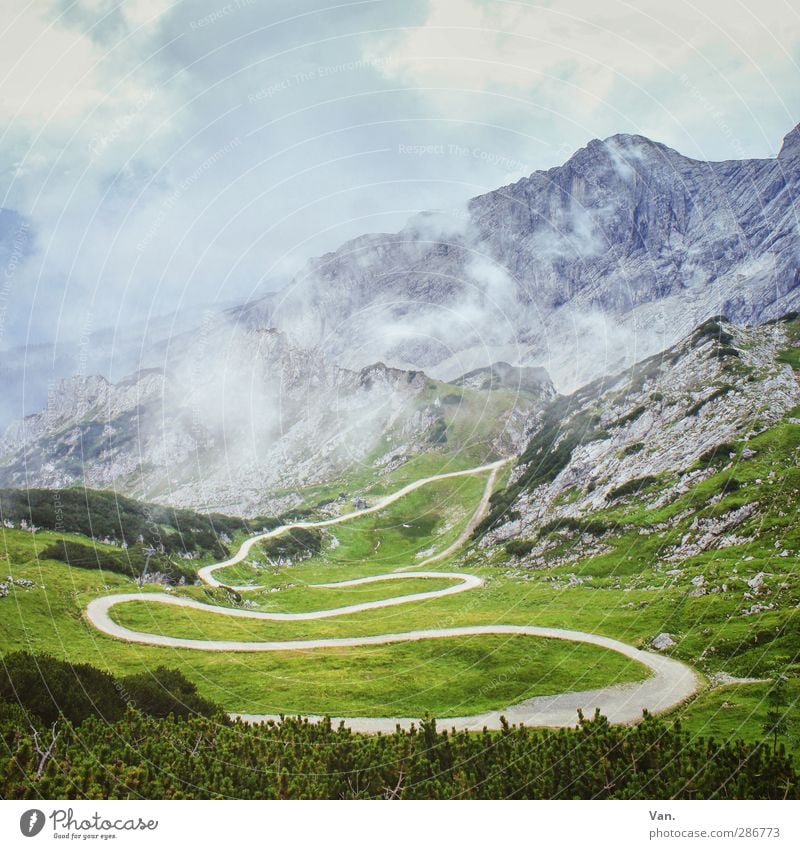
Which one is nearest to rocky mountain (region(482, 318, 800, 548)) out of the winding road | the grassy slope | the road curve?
the grassy slope

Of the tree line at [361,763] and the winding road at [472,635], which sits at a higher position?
the tree line at [361,763]

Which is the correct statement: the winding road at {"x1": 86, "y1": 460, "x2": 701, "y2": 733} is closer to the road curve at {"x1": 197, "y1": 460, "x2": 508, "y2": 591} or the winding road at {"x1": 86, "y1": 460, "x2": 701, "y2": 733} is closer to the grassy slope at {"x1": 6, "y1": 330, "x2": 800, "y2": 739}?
the road curve at {"x1": 197, "y1": 460, "x2": 508, "y2": 591}

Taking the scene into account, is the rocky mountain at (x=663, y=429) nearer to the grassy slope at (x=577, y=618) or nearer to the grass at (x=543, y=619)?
the grass at (x=543, y=619)

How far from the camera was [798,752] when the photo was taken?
25938 mm

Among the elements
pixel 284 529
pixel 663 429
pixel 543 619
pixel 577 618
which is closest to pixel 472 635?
pixel 543 619

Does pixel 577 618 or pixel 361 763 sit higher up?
pixel 361 763

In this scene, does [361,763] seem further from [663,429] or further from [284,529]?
[284,529]

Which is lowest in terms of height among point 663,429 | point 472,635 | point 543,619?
point 543,619

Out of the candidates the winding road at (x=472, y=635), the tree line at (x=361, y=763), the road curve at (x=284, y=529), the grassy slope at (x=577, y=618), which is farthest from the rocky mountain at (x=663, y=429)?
the tree line at (x=361, y=763)

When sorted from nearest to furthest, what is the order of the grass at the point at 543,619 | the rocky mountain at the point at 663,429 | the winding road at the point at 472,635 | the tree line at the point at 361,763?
the tree line at the point at 361,763
the winding road at the point at 472,635
the grass at the point at 543,619
the rocky mountain at the point at 663,429

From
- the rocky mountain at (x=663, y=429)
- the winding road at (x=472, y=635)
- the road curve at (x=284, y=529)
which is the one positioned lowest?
the winding road at (x=472, y=635)
